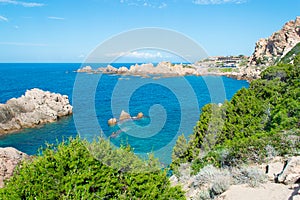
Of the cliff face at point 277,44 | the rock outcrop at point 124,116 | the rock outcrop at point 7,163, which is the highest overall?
the cliff face at point 277,44

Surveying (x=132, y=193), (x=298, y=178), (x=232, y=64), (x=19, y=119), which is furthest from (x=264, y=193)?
(x=232, y=64)

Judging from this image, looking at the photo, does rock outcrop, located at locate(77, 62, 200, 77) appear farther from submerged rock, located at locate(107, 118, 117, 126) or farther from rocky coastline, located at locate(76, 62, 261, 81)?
submerged rock, located at locate(107, 118, 117, 126)

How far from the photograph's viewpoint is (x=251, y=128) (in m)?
14.2


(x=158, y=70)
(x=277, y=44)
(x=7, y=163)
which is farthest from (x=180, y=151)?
(x=277, y=44)

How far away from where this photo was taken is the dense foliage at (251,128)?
9.95 metres

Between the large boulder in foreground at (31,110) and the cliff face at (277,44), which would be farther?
the cliff face at (277,44)

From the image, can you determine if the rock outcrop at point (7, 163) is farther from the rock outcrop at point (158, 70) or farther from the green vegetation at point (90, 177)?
the rock outcrop at point (158, 70)

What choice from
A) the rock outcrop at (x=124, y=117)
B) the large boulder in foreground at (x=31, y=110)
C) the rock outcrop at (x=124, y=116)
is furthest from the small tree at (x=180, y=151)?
the large boulder in foreground at (x=31, y=110)

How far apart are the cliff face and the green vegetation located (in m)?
70.7

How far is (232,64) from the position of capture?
109 m

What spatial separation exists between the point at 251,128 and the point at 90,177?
434 inches

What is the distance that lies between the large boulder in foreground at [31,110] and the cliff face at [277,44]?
189 ft

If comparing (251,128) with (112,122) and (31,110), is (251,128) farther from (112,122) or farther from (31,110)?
(31,110)

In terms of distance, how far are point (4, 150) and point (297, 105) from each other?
47.0 ft
